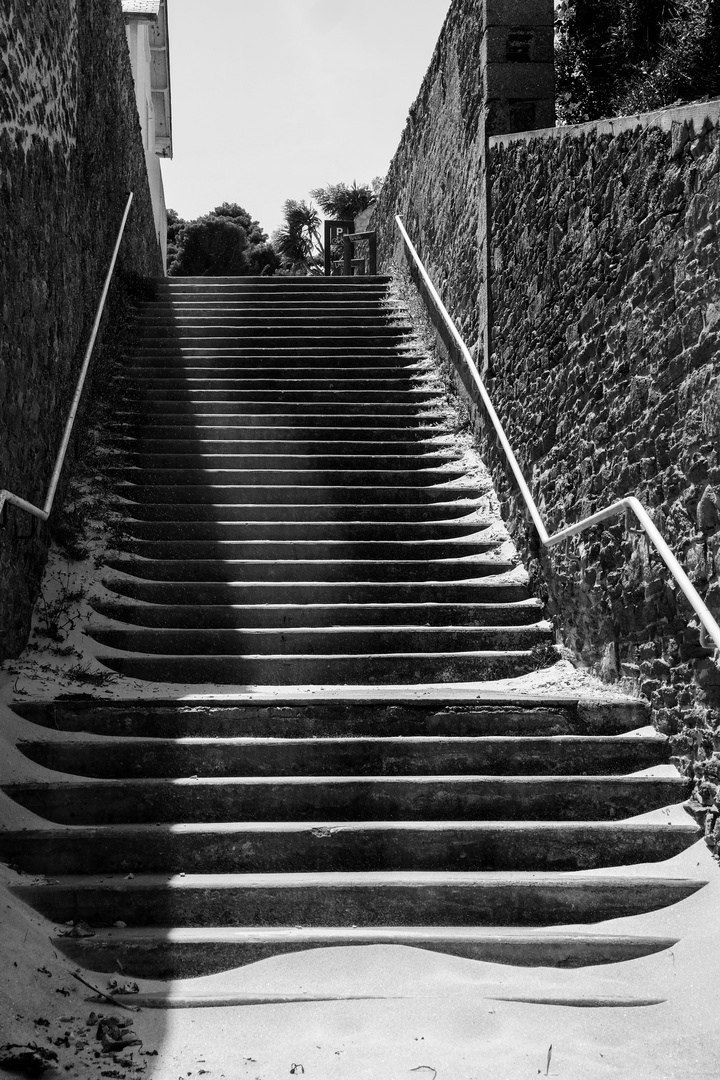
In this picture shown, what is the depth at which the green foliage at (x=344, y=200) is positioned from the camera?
31.8 m

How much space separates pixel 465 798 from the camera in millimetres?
A: 3514

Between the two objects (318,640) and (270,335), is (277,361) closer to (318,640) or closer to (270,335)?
(270,335)

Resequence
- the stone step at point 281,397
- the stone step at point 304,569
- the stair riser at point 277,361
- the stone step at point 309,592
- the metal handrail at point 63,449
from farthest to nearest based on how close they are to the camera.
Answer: the stair riser at point 277,361 → the stone step at point 281,397 → the stone step at point 304,569 → the stone step at point 309,592 → the metal handrail at point 63,449

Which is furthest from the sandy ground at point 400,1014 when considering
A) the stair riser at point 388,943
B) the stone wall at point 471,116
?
the stone wall at point 471,116

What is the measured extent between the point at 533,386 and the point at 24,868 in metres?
3.17

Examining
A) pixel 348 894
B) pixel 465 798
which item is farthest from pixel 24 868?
pixel 465 798

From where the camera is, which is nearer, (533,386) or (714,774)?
(714,774)

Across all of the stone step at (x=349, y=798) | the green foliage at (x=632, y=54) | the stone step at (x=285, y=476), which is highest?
the green foliage at (x=632, y=54)

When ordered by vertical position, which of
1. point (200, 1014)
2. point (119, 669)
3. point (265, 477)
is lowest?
point (200, 1014)

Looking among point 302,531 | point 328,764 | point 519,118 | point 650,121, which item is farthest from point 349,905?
point 519,118

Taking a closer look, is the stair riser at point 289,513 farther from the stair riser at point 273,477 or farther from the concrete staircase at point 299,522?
the stair riser at point 273,477

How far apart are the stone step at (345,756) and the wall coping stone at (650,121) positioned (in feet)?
6.87

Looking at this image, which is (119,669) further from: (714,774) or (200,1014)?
(714,774)

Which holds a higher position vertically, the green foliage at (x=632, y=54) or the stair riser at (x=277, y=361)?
the green foliage at (x=632, y=54)
